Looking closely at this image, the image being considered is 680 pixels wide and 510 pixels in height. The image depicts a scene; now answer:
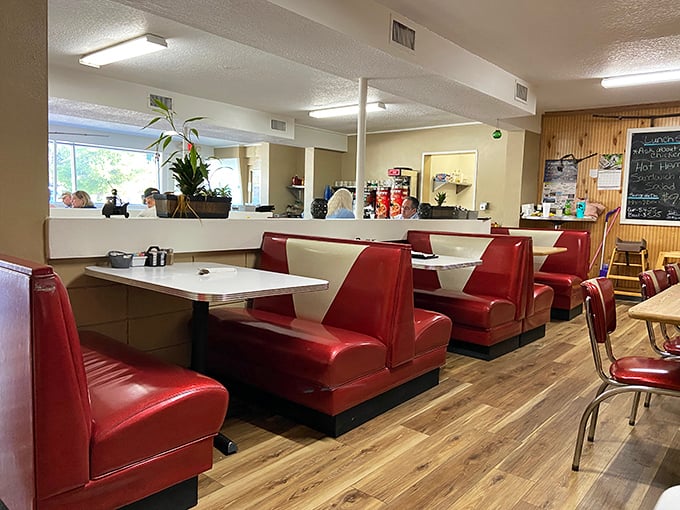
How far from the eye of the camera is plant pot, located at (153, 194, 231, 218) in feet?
10.2

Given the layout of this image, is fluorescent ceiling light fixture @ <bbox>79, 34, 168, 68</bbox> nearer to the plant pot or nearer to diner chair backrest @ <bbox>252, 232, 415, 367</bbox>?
the plant pot

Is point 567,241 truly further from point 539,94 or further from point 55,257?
point 55,257

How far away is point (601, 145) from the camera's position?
7258 millimetres

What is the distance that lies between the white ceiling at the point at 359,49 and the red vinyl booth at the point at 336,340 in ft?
4.88

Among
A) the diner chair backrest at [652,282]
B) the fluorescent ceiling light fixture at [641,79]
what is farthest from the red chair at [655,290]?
the fluorescent ceiling light fixture at [641,79]

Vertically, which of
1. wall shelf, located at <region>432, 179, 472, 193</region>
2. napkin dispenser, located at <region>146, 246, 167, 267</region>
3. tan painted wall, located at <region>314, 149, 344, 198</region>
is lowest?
napkin dispenser, located at <region>146, 246, 167, 267</region>

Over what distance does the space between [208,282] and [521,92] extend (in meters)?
4.89

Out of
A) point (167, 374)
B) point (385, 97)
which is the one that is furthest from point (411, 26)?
point (167, 374)

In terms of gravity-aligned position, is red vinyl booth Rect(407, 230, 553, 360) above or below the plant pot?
below

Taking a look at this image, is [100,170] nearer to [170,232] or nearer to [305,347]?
[170,232]

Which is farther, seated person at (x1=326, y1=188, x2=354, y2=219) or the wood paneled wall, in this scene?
the wood paneled wall

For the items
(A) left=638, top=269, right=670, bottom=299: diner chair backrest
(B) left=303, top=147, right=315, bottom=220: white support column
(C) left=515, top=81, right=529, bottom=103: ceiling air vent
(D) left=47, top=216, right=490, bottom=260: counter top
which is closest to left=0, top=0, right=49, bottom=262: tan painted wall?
(D) left=47, top=216, right=490, bottom=260: counter top

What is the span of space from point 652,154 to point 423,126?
3519 millimetres

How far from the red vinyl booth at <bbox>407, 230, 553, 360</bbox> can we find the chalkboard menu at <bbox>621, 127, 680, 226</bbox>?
11.9 feet
